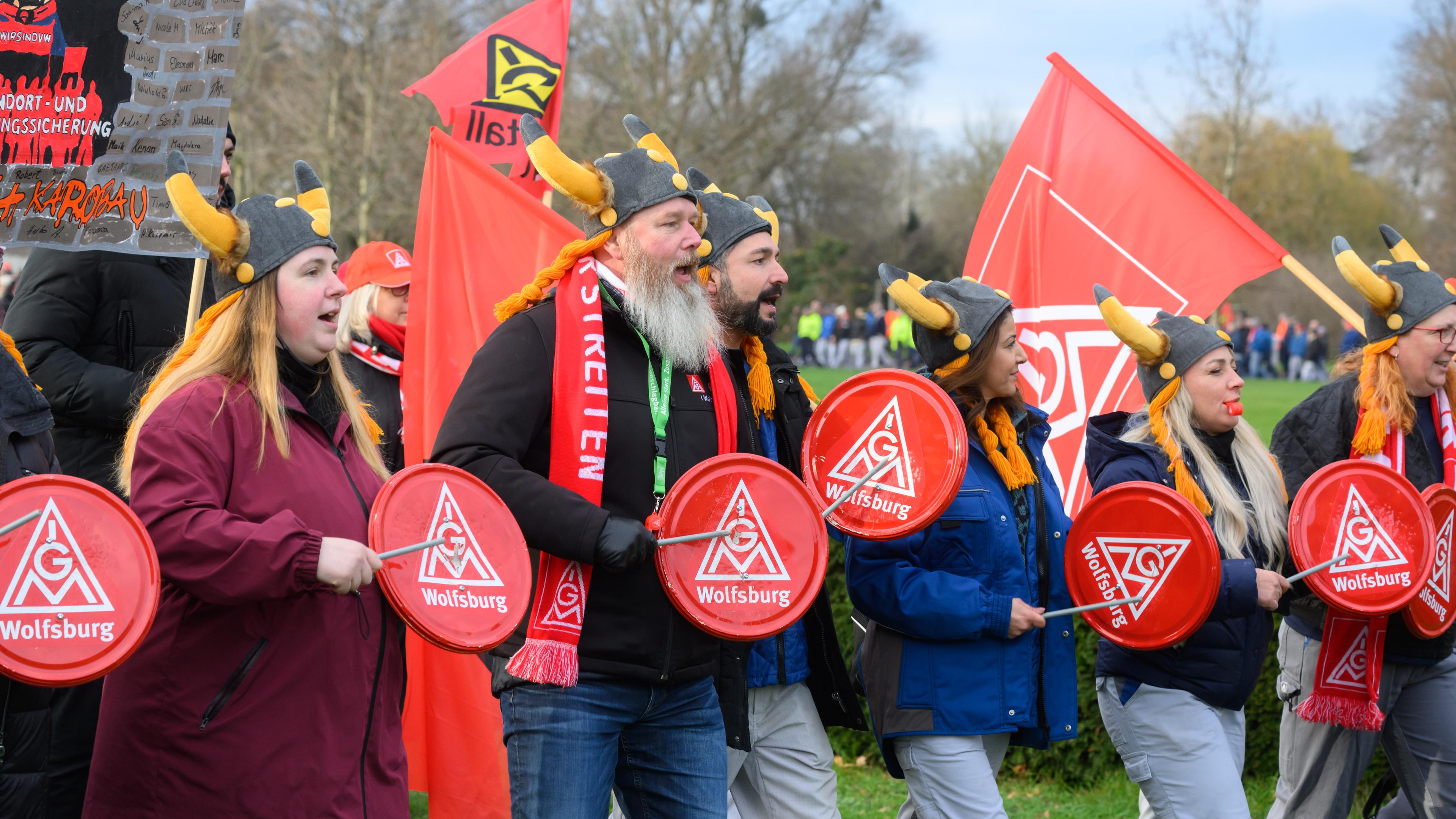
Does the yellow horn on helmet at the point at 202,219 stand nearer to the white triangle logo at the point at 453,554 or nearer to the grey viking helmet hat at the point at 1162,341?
the white triangle logo at the point at 453,554

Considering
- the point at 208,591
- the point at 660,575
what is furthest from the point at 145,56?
the point at 660,575

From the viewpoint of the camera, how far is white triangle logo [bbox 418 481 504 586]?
2.82m

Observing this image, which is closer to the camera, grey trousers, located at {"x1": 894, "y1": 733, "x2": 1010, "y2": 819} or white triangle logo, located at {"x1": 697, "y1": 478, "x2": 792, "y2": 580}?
white triangle logo, located at {"x1": 697, "y1": 478, "x2": 792, "y2": 580}

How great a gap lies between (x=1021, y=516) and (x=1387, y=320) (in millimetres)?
1840

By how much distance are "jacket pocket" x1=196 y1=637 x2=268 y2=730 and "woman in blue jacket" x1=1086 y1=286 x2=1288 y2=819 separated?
2.41 metres

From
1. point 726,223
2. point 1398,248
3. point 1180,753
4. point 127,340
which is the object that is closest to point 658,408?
point 726,223

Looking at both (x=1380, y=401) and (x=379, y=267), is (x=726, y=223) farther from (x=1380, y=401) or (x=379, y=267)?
(x=1380, y=401)

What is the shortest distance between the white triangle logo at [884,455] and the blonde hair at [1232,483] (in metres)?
0.99

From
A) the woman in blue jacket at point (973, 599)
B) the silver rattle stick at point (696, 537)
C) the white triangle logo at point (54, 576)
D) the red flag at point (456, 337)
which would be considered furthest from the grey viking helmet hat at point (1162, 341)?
the white triangle logo at point (54, 576)

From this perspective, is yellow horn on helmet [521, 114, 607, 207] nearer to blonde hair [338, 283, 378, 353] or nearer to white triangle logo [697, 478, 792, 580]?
white triangle logo [697, 478, 792, 580]

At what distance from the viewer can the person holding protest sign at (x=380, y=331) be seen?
5328 mm

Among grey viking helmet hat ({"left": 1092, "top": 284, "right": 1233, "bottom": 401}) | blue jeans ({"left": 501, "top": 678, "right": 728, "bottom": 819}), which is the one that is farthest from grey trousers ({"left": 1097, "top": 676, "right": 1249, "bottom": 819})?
blue jeans ({"left": 501, "top": 678, "right": 728, "bottom": 819})

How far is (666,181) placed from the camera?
326 cm

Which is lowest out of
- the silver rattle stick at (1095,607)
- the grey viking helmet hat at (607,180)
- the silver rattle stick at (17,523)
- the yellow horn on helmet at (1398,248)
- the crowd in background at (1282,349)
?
the silver rattle stick at (1095,607)
